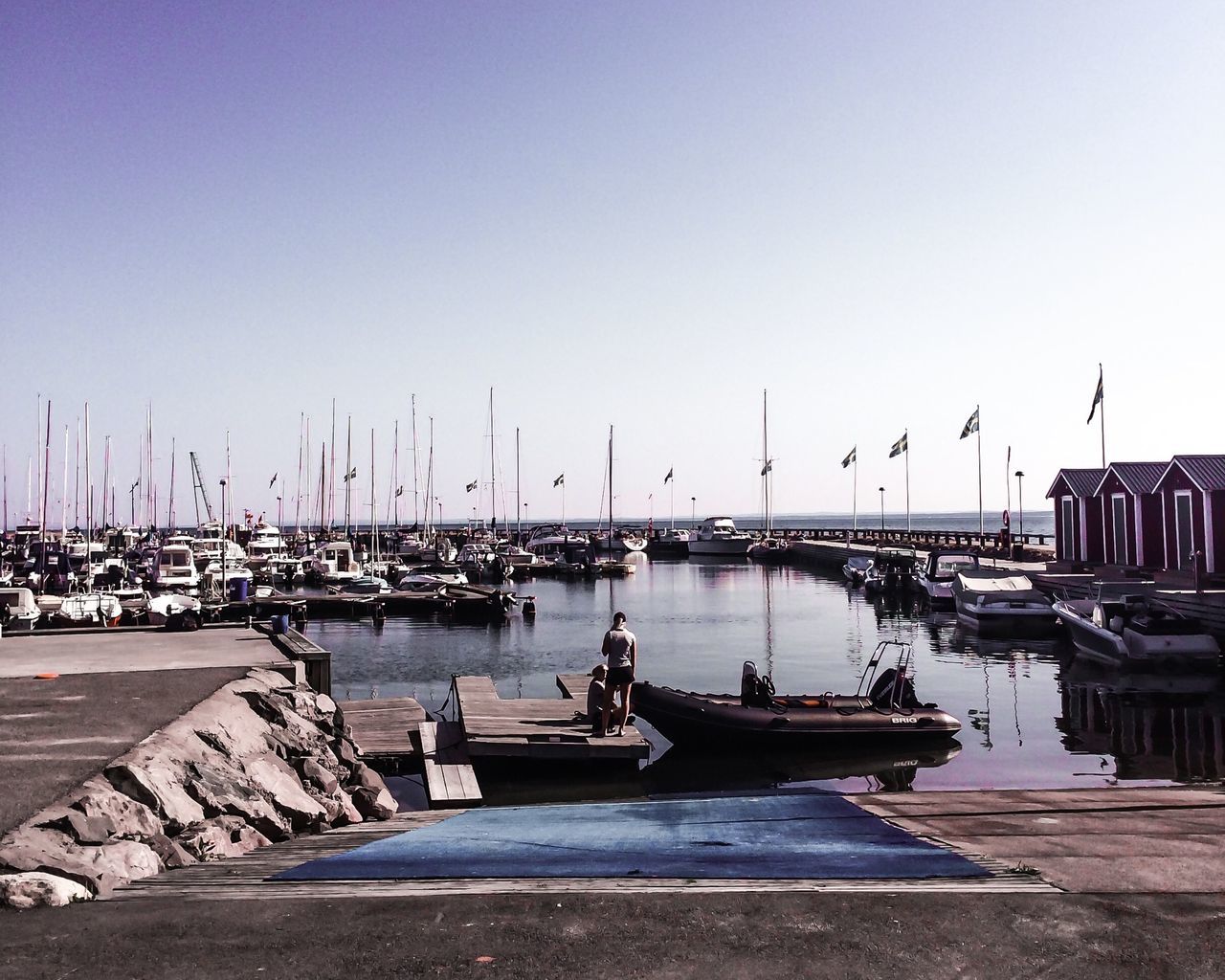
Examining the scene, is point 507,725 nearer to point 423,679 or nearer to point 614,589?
point 423,679

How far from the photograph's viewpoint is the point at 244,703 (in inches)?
534

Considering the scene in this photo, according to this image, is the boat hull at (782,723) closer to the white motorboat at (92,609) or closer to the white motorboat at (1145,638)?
the white motorboat at (1145,638)

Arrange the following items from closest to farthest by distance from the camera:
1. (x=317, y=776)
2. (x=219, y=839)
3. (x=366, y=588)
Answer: (x=219, y=839), (x=317, y=776), (x=366, y=588)

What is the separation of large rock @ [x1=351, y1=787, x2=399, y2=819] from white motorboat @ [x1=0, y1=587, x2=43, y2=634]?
71.6 ft

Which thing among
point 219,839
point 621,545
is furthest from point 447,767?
point 621,545

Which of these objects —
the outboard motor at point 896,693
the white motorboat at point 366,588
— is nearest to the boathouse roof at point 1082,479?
the outboard motor at point 896,693

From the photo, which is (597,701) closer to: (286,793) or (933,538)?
(286,793)

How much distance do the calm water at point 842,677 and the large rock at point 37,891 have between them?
12.0 metres

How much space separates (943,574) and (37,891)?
4769 centimetres

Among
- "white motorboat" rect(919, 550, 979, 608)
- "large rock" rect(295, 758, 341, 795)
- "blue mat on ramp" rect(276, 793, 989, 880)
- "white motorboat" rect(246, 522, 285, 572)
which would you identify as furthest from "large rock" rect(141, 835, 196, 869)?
"white motorboat" rect(246, 522, 285, 572)

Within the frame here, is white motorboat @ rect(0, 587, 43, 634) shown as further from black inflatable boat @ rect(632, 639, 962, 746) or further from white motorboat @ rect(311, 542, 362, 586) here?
white motorboat @ rect(311, 542, 362, 586)

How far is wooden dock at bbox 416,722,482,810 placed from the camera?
582 inches

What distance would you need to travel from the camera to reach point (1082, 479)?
49.0 metres

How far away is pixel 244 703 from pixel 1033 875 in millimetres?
10448
